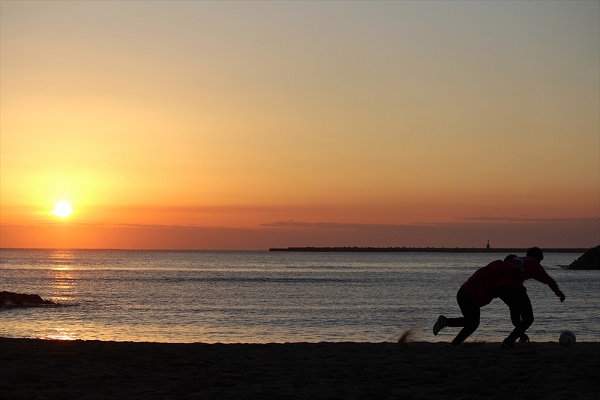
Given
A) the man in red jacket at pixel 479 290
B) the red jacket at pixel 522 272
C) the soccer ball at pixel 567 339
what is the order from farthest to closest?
the soccer ball at pixel 567 339
the man in red jacket at pixel 479 290
the red jacket at pixel 522 272

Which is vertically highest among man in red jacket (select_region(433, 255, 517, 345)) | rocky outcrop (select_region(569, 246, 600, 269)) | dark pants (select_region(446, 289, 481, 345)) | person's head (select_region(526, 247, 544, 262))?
person's head (select_region(526, 247, 544, 262))

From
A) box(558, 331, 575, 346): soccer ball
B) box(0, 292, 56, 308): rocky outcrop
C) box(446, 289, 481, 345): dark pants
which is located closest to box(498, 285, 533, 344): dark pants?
box(446, 289, 481, 345): dark pants

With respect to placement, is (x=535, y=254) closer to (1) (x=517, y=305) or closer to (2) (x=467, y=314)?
(1) (x=517, y=305)

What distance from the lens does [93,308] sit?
4244 cm

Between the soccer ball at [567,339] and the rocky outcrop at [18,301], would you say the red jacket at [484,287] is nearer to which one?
the soccer ball at [567,339]

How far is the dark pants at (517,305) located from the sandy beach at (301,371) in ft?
1.20

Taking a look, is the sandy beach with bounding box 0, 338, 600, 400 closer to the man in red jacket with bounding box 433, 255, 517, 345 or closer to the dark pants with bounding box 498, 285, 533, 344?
the dark pants with bounding box 498, 285, 533, 344

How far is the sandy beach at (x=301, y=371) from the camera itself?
9.30 meters

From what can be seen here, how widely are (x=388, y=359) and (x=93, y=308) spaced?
33.7 metres

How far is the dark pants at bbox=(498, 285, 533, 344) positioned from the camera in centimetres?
1183

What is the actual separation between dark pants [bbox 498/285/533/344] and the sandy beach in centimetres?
36

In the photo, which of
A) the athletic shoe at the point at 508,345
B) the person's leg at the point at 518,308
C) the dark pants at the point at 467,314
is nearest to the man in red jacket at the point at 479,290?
the dark pants at the point at 467,314

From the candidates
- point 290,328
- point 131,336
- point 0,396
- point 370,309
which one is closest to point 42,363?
point 0,396

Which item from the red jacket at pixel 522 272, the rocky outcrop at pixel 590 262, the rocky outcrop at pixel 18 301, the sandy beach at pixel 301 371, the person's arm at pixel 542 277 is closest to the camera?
the sandy beach at pixel 301 371
